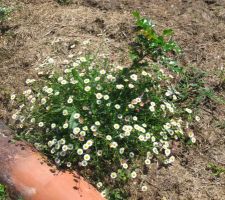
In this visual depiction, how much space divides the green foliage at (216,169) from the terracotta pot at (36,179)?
93 centimetres

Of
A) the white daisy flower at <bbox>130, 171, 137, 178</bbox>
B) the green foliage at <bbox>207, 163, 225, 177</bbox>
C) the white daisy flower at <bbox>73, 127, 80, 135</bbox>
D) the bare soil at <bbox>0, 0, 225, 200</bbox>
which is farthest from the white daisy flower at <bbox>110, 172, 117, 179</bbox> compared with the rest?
the green foliage at <bbox>207, 163, 225, 177</bbox>

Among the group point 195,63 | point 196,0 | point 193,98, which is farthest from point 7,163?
point 196,0

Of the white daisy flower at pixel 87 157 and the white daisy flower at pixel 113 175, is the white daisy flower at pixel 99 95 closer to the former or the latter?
the white daisy flower at pixel 87 157

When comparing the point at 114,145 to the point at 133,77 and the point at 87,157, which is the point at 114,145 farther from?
the point at 133,77

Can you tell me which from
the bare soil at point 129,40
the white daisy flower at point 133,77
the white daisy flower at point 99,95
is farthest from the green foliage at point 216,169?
the white daisy flower at point 99,95

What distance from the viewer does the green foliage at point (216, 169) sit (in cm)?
396

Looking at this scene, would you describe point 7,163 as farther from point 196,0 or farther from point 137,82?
point 196,0

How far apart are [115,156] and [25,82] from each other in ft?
4.11

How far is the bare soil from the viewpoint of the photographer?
13.0 feet

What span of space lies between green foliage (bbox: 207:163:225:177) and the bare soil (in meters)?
0.03

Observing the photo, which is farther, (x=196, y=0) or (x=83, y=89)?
(x=196, y=0)

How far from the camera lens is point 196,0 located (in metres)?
5.36

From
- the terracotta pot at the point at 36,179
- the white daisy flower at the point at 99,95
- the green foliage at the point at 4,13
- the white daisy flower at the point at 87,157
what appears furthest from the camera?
the green foliage at the point at 4,13

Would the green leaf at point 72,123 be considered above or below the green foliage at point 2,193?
above
